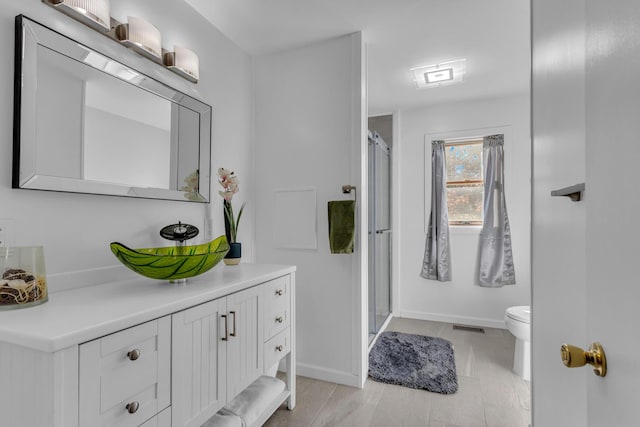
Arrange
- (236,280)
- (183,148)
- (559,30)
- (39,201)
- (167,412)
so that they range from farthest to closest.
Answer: (183,148)
(236,280)
(39,201)
(167,412)
(559,30)

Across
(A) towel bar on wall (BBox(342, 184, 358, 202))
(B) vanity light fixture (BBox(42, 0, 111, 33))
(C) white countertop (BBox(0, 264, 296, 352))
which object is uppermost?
(B) vanity light fixture (BBox(42, 0, 111, 33))

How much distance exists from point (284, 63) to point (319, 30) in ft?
1.29

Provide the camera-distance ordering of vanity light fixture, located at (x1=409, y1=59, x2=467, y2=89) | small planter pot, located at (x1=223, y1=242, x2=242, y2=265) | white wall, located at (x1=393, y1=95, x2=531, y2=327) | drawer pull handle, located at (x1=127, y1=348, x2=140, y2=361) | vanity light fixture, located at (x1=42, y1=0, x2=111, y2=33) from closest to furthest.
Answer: drawer pull handle, located at (x1=127, y1=348, x2=140, y2=361)
vanity light fixture, located at (x1=42, y1=0, x2=111, y2=33)
small planter pot, located at (x1=223, y1=242, x2=242, y2=265)
vanity light fixture, located at (x1=409, y1=59, x2=467, y2=89)
white wall, located at (x1=393, y1=95, x2=531, y2=327)

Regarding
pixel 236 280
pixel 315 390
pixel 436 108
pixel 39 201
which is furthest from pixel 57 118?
pixel 436 108

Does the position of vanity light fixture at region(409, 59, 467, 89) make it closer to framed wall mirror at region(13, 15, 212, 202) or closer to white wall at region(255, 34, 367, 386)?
white wall at region(255, 34, 367, 386)

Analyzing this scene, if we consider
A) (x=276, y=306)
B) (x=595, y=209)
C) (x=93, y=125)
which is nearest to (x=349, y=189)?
(x=276, y=306)

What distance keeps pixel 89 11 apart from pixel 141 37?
24cm

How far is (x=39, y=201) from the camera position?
127 centimetres

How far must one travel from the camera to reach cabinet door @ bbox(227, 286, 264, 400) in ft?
4.87

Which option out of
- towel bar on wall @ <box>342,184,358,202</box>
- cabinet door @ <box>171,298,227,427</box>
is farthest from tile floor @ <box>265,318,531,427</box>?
towel bar on wall @ <box>342,184,358,202</box>

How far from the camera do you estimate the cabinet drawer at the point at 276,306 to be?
1.76m

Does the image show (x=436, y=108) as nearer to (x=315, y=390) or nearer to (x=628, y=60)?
(x=315, y=390)

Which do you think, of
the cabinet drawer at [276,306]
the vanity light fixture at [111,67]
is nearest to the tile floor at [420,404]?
the cabinet drawer at [276,306]

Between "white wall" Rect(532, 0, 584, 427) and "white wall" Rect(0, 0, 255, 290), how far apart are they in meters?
1.76
